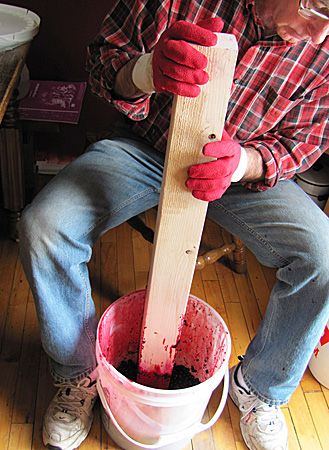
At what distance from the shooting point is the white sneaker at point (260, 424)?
120 centimetres

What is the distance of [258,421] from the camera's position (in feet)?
3.98

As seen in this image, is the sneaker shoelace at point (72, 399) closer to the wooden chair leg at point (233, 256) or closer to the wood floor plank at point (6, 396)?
the wood floor plank at point (6, 396)

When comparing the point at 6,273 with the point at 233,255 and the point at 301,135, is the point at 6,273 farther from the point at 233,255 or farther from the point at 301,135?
the point at 301,135

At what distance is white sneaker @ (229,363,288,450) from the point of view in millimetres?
1202

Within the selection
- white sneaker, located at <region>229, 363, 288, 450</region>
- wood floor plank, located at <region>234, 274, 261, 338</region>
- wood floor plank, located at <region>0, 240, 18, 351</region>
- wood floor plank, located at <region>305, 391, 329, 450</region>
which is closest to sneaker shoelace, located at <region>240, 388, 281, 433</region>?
white sneaker, located at <region>229, 363, 288, 450</region>

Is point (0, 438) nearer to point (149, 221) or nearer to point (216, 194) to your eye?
point (216, 194)

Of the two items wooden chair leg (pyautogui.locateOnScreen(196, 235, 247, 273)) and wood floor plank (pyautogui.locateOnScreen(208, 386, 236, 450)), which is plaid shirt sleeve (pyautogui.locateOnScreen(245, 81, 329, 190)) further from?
wood floor plank (pyautogui.locateOnScreen(208, 386, 236, 450))

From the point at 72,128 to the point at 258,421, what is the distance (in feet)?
3.75

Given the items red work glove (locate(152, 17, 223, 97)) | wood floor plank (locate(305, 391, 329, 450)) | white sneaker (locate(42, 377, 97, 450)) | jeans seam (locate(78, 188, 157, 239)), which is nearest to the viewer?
red work glove (locate(152, 17, 223, 97))

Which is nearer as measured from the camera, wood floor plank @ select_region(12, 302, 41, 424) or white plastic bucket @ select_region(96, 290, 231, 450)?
white plastic bucket @ select_region(96, 290, 231, 450)

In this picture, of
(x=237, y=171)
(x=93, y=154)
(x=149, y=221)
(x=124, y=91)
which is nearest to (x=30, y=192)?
(x=149, y=221)

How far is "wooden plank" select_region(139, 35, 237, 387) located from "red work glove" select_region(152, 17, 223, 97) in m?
0.01

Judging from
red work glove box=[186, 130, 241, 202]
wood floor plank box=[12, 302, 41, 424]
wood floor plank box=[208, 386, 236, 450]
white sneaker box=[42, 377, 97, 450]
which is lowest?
wood floor plank box=[12, 302, 41, 424]

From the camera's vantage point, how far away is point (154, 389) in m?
0.99
